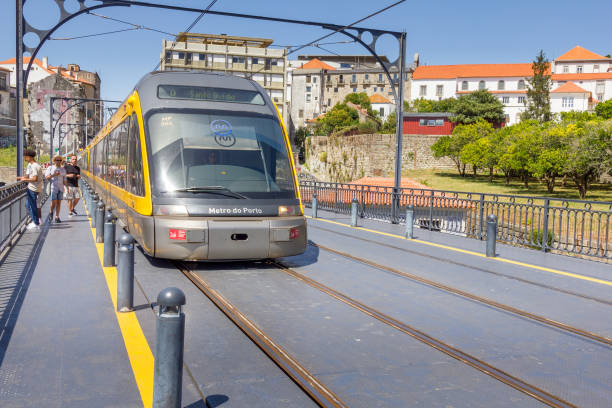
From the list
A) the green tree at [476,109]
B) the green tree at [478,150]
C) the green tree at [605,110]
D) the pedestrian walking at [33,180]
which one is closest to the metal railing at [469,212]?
the pedestrian walking at [33,180]

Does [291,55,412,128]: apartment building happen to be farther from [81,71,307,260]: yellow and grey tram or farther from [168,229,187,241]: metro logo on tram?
[168,229,187,241]: metro logo on tram

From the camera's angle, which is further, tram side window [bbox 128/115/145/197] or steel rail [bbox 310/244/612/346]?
tram side window [bbox 128/115/145/197]

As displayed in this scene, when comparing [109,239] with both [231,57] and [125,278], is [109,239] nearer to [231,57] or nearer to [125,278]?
[125,278]

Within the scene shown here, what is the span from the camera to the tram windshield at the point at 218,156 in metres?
8.53

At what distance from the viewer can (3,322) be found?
562 centimetres

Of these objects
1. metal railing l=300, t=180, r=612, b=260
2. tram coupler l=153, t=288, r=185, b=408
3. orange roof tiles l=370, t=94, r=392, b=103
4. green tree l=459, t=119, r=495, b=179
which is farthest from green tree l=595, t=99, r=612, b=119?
tram coupler l=153, t=288, r=185, b=408

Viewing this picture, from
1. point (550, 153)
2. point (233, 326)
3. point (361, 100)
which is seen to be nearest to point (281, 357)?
point (233, 326)

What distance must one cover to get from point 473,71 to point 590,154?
72.0 meters

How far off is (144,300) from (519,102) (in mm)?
105295

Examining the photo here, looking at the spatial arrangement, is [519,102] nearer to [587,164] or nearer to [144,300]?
[587,164]

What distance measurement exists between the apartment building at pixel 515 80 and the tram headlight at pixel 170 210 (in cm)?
9914

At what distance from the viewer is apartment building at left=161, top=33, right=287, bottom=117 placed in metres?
101

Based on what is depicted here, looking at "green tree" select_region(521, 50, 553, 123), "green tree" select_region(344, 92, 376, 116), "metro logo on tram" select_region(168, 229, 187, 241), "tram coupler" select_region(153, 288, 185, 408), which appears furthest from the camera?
"green tree" select_region(344, 92, 376, 116)

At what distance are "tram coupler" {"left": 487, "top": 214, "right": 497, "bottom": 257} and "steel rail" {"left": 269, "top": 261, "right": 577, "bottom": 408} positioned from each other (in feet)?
14.7
